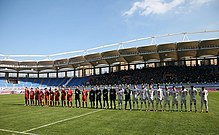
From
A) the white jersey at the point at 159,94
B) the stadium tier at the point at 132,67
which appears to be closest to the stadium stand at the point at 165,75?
the stadium tier at the point at 132,67

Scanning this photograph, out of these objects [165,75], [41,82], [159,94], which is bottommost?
[41,82]

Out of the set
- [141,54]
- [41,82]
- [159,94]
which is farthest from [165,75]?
[41,82]

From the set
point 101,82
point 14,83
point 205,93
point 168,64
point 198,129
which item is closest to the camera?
point 198,129

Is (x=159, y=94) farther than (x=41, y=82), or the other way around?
(x=41, y=82)

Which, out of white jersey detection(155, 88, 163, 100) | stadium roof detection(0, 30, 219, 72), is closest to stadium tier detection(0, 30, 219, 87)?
stadium roof detection(0, 30, 219, 72)

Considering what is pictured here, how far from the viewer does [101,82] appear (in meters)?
56.1

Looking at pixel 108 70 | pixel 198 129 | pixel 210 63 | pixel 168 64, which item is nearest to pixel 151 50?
pixel 168 64

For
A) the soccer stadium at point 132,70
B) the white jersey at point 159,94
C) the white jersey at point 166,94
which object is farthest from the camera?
the soccer stadium at point 132,70

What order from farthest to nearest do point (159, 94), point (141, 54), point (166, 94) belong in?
point (141, 54)
point (159, 94)
point (166, 94)

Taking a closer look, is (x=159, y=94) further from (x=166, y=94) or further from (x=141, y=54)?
(x=141, y=54)

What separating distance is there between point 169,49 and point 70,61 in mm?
27065

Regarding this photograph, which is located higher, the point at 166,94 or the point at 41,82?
the point at 166,94

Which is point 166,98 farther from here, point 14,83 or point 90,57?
point 14,83

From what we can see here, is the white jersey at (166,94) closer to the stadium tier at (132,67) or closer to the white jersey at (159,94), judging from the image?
the white jersey at (159,94)
